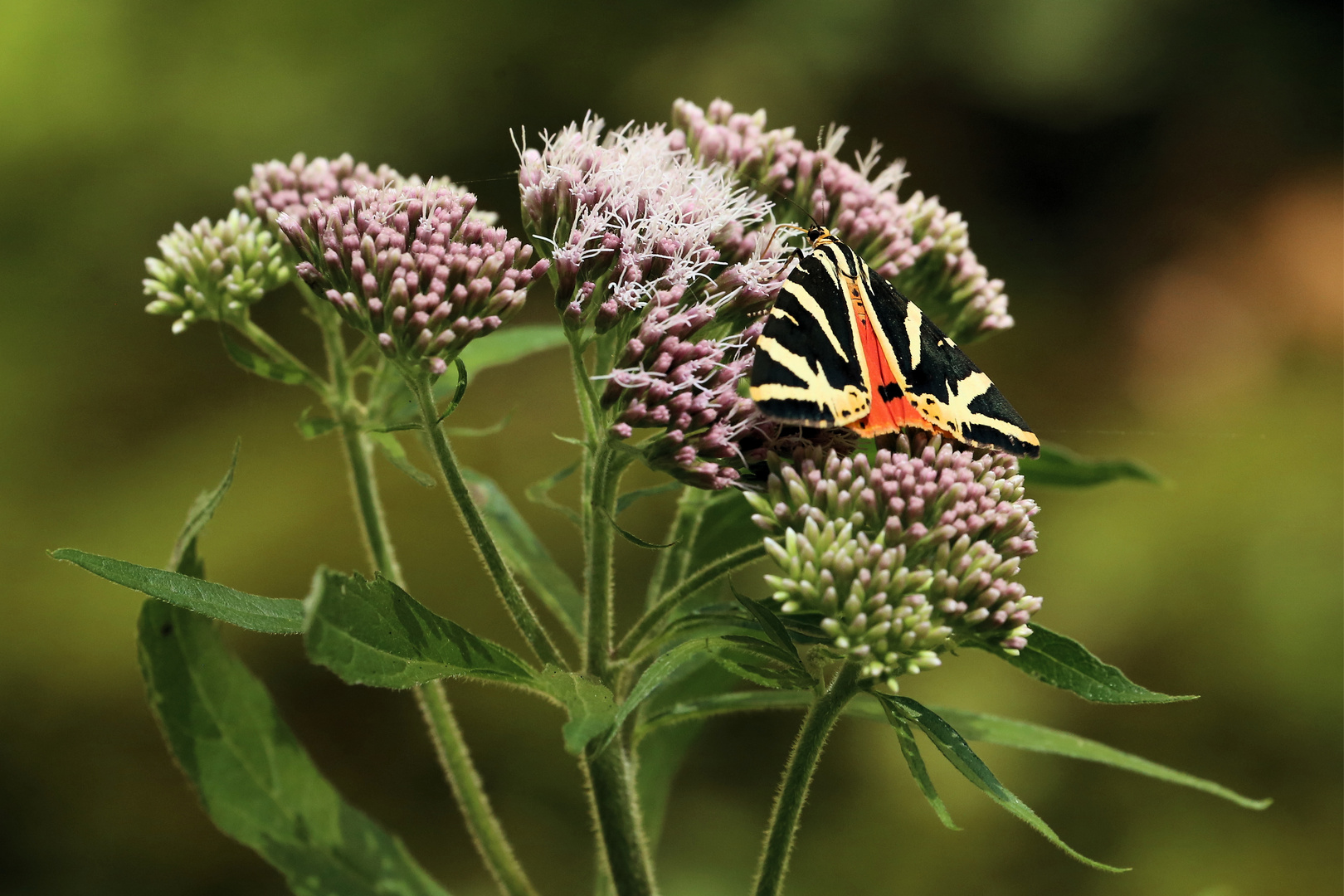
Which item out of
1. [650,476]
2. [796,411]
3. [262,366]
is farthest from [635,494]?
[650,476]

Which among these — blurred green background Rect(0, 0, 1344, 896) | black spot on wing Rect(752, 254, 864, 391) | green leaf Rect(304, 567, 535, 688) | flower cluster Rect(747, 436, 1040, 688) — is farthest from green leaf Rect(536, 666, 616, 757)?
blurred green background Rect(0, 0, 1344, 896)

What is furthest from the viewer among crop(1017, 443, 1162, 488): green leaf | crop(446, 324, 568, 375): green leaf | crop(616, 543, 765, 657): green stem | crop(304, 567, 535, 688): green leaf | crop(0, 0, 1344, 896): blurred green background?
crop(0, 0, 1344, 896): blurred green background

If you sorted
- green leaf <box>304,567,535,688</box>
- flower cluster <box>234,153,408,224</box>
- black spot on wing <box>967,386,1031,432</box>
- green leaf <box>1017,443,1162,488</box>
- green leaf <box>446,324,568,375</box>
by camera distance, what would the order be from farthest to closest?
green leaf <box>446,324,568,375</box> < green leaf <box>1017,443,1162,488</box> < flower cluster <box>234,153,408,224</box> < black spot on wing <box>967,386,1031,432</box> < green leaf <box>304,567,535,688</box>

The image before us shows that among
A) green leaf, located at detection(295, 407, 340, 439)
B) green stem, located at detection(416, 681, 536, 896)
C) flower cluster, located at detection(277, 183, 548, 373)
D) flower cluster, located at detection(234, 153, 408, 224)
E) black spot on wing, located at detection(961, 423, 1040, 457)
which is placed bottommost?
green stem, located at detection(416, 681, 536, 896)

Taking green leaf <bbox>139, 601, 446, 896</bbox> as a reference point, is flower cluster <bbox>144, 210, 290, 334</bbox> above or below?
above

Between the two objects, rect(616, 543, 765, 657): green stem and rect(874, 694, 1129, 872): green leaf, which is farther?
rect(616, 543, 765, 657): green stem

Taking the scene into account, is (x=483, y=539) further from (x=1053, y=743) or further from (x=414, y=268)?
(x=1053, y=743)

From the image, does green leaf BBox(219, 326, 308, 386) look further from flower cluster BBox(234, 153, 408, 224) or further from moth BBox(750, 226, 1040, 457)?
moth BBox(750, 226, 1040, 457)

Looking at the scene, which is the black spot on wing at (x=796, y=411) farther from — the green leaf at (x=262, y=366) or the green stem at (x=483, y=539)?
the green leaf at (x=262, y=366)
